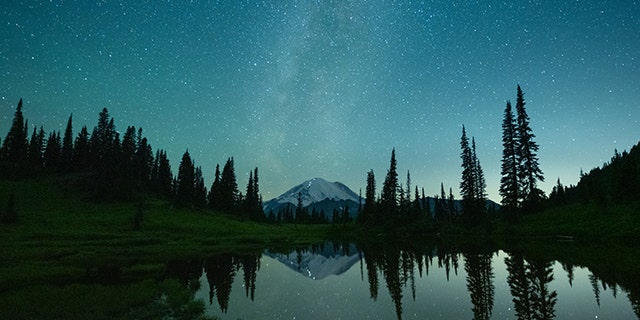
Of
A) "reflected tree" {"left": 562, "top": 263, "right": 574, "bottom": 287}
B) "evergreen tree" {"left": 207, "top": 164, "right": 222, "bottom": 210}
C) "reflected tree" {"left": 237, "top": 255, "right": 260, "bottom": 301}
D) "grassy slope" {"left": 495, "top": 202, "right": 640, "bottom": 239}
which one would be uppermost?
"evergreen tree" {"left": 207, "top": 164, "right": 222, "bottom": 210}

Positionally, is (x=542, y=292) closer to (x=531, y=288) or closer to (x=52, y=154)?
(x=531, y=288)

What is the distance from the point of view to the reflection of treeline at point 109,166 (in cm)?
9288

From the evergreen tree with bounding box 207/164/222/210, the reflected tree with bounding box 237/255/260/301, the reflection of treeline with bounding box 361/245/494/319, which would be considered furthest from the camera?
the evergreen tree with bounding box 207/164/222/210

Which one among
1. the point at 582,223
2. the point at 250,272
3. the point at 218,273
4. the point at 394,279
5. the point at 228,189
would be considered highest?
the point at 228,189

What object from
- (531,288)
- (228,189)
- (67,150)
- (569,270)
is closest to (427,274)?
(531,288)

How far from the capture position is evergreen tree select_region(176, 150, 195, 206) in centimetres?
9881

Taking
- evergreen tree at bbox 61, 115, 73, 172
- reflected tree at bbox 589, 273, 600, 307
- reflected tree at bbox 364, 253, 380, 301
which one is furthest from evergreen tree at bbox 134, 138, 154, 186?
reflected tree at bbox 589, 273, 600, 307

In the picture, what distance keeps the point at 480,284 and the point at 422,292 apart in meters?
3.80

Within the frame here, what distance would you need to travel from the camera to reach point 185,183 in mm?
104688

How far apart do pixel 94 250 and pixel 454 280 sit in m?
38.9

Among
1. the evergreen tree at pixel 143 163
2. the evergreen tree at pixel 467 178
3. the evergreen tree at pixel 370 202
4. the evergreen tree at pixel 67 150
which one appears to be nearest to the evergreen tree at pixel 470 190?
the evergreen tree at pixel 467 178

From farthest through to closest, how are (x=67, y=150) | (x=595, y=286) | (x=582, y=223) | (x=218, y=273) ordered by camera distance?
1. (x=67, y=150)
2. (x=582, y=223)
3. (x=218, y=273)
4. (x=595, y=286)

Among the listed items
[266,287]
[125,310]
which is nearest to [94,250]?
[266,287]

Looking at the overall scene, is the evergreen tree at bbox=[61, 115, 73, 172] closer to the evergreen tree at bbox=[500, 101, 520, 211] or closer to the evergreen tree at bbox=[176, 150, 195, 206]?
the evergreen tree at bbox=[176, 150, 195, 206]
